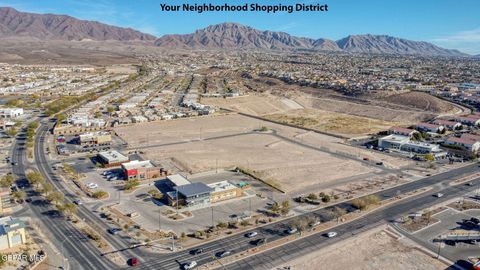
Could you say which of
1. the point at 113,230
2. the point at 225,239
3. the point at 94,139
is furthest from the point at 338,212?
the point at 94,139

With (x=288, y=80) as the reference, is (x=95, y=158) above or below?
below

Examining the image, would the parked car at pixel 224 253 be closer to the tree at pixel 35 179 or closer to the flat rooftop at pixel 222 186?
the flat rooftop at pixel 222 186

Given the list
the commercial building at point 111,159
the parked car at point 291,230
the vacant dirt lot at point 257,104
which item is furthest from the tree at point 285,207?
the vacant dirt lot at point 257,104

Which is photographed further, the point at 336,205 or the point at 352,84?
the point at 352,84

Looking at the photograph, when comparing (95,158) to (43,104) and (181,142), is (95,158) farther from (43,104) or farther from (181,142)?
(43,104)

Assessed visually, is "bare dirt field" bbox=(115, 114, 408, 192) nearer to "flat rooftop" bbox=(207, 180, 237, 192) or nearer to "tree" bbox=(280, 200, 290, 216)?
"tree" bbox=(280, 200, 290, 216)

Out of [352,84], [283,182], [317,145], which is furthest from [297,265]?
[352,84]

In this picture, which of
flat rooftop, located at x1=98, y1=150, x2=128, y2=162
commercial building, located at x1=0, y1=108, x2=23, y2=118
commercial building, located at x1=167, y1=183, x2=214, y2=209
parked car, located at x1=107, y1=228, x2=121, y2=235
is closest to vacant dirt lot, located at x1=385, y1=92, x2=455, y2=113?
commercial building, located at x1=167, y1=183, x2=214, y2=209
